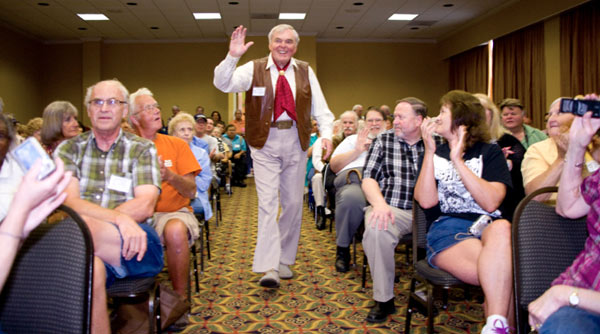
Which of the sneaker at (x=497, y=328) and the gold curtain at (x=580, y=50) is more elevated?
the gold curtain at (x=580, y=50)

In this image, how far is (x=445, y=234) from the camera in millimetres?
2139

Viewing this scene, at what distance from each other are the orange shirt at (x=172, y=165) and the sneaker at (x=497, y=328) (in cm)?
190

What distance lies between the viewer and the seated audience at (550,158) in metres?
2.29

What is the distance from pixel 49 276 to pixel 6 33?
12834 mm

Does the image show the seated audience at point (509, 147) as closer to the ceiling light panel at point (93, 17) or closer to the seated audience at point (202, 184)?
the seated audience at point (202, 184)

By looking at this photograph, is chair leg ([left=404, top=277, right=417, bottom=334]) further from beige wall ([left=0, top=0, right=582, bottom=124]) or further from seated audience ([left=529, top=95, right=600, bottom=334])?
beige wall ([left=0, top=0, right=582, bottom=124])

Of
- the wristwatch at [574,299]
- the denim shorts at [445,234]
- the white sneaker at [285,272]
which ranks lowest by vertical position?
the white sneaker at [285,272]

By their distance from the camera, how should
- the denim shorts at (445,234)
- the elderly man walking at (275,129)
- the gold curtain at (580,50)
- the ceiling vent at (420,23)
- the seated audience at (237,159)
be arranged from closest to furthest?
the denim shorts at (445,234), the elderly man walking at (275,129), the gold curtain at (580,50), the seated audience at (237,159), the ceiling vent at (420,23)

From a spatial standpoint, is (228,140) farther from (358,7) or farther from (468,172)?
(468,172)

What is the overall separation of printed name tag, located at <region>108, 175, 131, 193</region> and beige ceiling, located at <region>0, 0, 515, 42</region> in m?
8.23

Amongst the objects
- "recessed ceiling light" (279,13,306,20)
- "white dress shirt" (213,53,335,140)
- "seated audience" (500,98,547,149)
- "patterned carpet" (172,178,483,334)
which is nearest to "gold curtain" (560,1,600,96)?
"seated audience" (500,98,547,149)

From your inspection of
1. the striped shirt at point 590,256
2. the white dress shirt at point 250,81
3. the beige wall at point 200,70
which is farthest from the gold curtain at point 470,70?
the striped shirt at point 590,256

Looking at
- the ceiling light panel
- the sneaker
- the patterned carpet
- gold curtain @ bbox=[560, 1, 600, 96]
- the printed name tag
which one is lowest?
the patterned carpet

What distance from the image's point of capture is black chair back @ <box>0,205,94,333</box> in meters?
1.30
